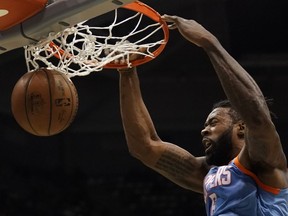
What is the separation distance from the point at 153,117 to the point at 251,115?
3.93m

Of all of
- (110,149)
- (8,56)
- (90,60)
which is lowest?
(110,149)

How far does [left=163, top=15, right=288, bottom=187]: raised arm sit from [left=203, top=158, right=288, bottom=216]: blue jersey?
0.03 m

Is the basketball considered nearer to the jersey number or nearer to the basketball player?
the basketball player

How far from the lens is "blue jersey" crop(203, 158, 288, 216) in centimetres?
228

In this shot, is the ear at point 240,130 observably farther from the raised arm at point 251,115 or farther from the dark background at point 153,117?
the dark background at point 153,117

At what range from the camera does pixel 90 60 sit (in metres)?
2.58

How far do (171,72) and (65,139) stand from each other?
3.96ft

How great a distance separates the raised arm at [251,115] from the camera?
2.17 metres

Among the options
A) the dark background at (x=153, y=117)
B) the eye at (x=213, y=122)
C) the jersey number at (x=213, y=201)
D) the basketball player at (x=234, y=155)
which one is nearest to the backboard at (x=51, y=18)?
the basketball player at (x=234, y=155)

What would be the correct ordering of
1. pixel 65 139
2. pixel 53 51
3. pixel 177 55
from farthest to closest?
1. pixel 65 139
2. pixel 177 55
3. pixel 53 51

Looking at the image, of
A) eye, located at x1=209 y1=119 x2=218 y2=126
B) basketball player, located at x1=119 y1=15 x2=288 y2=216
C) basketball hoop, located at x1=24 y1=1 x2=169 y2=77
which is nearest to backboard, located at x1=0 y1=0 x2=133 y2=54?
basketball hoop, located at x1=24 y1=1 x2=169 y2=77

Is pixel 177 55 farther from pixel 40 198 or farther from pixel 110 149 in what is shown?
pixel 40 198

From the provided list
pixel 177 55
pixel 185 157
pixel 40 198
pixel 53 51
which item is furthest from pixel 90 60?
pixel 40 198

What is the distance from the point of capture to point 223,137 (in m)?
2.48
